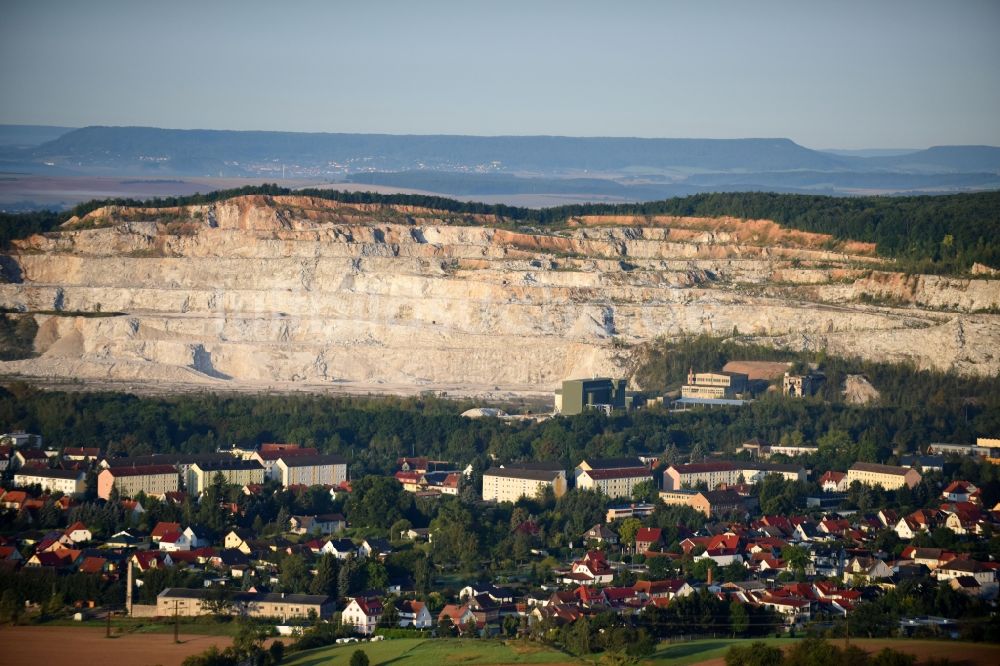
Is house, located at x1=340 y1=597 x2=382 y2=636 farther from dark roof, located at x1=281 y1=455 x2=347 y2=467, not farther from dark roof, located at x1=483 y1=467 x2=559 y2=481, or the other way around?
dark roof, located at x1=281 y1=455 x2=347 y2=467

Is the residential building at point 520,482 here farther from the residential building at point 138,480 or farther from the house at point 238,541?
the residential building at point 138,480

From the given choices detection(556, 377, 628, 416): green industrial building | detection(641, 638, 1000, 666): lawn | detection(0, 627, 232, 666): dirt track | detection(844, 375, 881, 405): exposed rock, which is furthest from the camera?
detection(844, 375, 881, 405): exposed rock

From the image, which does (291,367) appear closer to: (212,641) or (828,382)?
(828,382)

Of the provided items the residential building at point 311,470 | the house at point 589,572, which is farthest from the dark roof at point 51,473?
the house at point 589,572

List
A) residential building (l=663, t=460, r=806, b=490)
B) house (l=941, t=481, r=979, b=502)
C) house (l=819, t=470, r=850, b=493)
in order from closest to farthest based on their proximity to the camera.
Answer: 1. house (l=941, t=481, r=979, b=502)
2. residential building (l=663, t=460, r=806, b=490)
3. house (l=819, t=470, r=850, b=493)

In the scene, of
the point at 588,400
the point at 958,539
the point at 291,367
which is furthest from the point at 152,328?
the point at 958,539

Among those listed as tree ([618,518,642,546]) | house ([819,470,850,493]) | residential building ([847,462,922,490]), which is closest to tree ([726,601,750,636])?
tree ([618,518,642,546])

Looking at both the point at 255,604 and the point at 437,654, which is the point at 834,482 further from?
the point at 437,654
